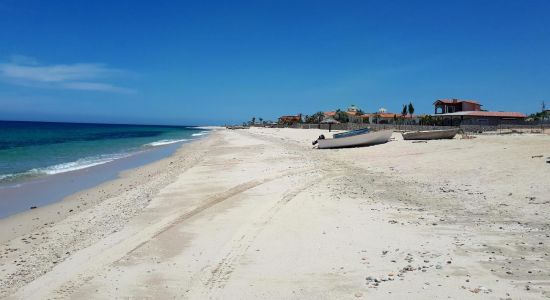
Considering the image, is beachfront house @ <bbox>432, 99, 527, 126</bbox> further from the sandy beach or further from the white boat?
the sandy beach

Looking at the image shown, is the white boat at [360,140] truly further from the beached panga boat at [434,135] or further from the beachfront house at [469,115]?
the beachfront house at [469,115]

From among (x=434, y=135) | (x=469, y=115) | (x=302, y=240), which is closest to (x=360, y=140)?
(x=434, y=135)

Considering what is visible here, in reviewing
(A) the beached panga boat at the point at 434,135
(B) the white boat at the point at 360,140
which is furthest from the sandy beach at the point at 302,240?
(A) the beached panga boat at the point at 434,135

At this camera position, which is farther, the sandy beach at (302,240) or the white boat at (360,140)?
the white boat at (360,140)

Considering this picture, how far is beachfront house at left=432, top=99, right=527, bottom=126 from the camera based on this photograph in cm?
4689

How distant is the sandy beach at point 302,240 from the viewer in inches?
200

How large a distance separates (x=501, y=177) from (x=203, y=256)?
8440mm

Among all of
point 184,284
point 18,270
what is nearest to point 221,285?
point 184,284

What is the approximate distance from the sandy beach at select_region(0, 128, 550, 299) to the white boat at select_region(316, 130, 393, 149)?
494 inches

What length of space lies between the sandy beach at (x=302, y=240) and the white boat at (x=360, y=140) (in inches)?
494

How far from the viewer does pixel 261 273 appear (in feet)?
18.2

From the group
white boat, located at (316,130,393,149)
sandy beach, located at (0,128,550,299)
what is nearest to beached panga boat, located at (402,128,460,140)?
white boat, located at (316,130,393,149)

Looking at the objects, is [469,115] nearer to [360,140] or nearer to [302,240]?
[360,140]

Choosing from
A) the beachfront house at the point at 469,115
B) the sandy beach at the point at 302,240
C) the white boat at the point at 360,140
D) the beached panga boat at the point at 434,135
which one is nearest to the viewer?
the sandy beach at the point at 302,240
